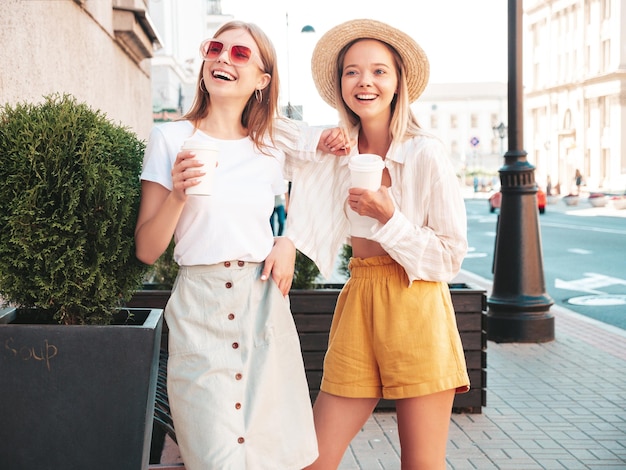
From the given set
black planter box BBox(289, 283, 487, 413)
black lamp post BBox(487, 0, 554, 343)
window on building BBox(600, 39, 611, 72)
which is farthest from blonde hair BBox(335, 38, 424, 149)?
window on building BBox(600, 39, 611, 72)

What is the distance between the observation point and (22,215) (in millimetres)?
2168

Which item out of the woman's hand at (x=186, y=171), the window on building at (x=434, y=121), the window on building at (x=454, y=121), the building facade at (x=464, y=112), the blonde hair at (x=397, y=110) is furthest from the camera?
the window on building at (x=454, y=121)

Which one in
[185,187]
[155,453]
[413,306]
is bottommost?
[155,453]

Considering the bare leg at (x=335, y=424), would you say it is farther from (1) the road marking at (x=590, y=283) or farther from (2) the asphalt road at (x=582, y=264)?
(1) the road marking at (x=590, y=283)

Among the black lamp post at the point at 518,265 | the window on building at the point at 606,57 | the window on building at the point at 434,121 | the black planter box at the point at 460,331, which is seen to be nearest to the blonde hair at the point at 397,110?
the black planter box at the point at 460,331

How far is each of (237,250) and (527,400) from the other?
386cm

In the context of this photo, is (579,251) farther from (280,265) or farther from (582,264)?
(280,265)

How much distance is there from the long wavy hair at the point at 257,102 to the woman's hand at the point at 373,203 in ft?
1.09

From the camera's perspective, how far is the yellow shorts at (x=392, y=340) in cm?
267

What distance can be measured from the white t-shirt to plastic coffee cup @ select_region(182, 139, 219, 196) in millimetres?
206

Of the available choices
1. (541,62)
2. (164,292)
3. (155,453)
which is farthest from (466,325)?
(541,62)

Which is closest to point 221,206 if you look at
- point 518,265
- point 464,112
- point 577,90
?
point 518,265

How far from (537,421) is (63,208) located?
3.78 meters

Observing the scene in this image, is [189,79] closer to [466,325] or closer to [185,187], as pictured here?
[466,325]
